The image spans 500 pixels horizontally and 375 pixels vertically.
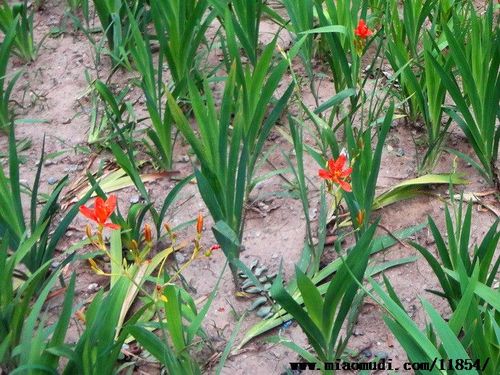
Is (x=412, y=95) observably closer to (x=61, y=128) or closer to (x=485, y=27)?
(x=485, y=27)

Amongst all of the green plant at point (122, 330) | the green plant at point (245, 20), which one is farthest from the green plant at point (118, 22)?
the green plant at point (122, 330)

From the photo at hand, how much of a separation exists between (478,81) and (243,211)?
0.71 metres

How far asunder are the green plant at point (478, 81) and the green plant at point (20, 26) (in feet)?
4.56

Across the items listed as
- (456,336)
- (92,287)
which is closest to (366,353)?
(456,336)

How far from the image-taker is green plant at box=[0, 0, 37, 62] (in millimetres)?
2449

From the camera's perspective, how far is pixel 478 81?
1.83 metres

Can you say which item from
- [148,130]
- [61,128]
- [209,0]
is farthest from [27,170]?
[209,0]

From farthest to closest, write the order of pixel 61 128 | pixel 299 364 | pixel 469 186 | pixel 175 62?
pixel 61 128 → pixel 175 62 → pixel 469 186 → pixel 299 364

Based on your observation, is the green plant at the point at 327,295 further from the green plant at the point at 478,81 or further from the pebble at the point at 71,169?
the pebble at the point at 71,169

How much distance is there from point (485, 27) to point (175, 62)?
34.7 inches

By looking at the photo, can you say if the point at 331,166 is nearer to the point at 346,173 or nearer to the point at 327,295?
the point at 346,173

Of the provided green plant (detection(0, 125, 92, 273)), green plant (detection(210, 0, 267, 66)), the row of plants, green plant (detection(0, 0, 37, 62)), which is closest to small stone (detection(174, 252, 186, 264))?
the row of plants

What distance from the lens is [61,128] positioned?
2359 mm

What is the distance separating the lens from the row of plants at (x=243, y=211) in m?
1.31
